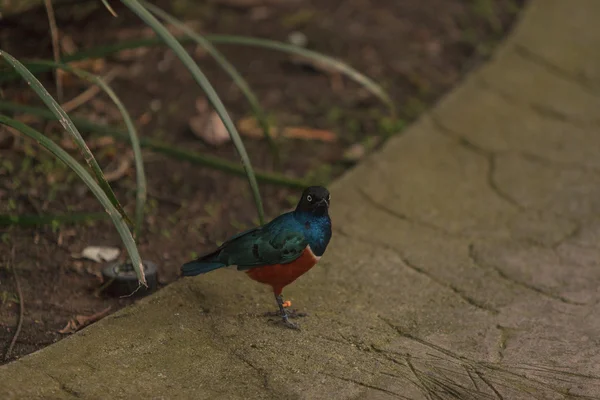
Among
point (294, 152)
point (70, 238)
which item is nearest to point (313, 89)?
point (294, 152)

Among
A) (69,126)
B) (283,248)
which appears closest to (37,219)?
(69,126)

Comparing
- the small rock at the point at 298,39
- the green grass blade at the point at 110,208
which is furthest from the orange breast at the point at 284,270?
the small rock at the point at 298,39

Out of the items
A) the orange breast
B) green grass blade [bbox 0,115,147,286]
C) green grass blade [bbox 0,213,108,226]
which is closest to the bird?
the orange breast

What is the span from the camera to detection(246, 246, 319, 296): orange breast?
2.93 metres

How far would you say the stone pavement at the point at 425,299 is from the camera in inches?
107

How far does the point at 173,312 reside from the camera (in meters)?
3.05

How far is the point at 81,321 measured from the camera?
3.12 m

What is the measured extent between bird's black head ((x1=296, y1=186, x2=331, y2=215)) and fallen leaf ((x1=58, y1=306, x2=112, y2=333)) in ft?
2.72

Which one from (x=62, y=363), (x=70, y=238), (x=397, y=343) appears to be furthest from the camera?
(x=70, y=238)

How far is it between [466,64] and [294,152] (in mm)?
1412

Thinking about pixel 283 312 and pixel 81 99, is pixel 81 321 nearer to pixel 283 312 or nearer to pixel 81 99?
pixel 283 312

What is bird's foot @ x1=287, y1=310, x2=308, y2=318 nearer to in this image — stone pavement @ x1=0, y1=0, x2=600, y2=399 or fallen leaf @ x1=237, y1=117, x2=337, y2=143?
stone pavement @ x1=0, y1=0, x2=600, y2=399

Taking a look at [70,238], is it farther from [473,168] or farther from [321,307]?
[473,168]

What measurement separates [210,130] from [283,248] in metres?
1.71
